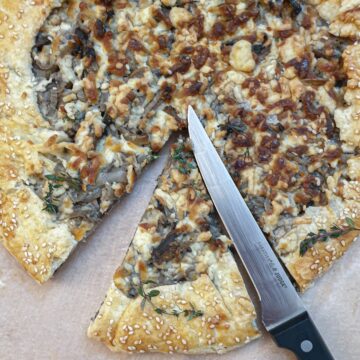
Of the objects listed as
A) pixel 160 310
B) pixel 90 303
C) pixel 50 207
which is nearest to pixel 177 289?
pixel 160 310

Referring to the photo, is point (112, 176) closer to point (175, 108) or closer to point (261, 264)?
point (175, 108)

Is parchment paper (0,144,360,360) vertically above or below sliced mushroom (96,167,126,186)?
below

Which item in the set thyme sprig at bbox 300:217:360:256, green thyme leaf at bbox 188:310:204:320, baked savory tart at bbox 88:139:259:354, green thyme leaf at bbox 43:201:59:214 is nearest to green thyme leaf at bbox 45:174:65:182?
green thyme leaf at bbox 43:201:59:214

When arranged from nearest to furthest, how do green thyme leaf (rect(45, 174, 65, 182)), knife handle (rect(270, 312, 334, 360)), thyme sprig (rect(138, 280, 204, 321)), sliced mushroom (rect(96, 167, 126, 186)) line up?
→ knife handle (rect(270, 312, 334, 360)), thyme sprig (rect(138, 280, 204, 321)), green thyme leaf (rect(45, 174, 65, 182)), sliced mushroom (rect(96, 167, 126, 186))

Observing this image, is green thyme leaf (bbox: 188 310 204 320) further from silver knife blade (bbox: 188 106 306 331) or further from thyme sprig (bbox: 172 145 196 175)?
thyme sprig (bbox: 172 145 196 175)

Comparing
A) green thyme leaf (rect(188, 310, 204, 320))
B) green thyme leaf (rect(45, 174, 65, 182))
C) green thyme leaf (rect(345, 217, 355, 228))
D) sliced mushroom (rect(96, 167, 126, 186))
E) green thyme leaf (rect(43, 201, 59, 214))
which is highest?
green thyme leaf (rect(45, 174, 65, 182))

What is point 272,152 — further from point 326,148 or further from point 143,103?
point 143,103

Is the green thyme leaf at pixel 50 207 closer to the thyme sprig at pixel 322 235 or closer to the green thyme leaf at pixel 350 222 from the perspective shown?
the thyme sprig at pixel 322 235

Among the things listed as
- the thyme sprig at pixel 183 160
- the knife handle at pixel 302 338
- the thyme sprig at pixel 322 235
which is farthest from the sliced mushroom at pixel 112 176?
the knife handle at pixel 302 338
